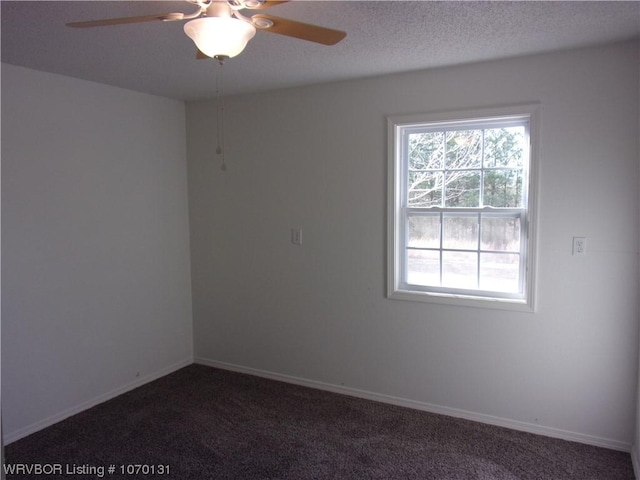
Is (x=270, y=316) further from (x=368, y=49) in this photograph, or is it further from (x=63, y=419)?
(x=368, y=49)

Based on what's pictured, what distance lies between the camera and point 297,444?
2863 mm

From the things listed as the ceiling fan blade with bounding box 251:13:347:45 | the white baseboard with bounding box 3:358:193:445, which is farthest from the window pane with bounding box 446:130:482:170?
the white baseboard with bounding box 3:358:193:445

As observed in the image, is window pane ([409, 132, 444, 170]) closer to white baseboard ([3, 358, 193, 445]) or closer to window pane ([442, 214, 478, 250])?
window pane ([442, 214, 478, 250])

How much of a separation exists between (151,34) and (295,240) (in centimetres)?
178

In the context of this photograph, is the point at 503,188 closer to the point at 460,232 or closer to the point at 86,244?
the point at 460,232

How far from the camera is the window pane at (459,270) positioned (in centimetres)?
314

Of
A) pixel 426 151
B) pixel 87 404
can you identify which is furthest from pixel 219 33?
pixel 87 404

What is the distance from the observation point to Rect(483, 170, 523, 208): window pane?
2982 mm

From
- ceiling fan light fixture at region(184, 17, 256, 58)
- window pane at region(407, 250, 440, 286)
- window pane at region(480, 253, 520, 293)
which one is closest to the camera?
ceiling fan light fixture at region(184, 17, 256, 58)

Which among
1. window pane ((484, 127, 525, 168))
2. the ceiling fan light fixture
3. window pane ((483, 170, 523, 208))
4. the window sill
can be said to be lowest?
the window sill

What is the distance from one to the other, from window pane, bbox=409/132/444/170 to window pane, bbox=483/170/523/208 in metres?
0.33

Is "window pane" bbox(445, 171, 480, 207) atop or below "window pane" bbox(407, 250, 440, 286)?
atop

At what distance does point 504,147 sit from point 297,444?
2235mm

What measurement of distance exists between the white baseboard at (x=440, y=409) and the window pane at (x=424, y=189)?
1.39 m
